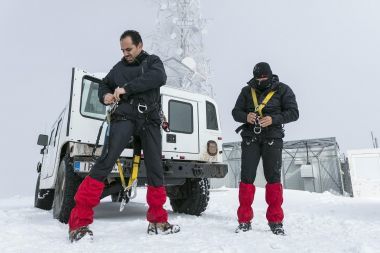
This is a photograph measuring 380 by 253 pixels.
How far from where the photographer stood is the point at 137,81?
114 inches

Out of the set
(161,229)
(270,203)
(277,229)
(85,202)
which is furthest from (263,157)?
(85,202)

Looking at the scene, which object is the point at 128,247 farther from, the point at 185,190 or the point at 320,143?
the point at 320,143

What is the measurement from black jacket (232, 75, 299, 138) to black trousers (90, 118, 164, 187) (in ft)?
3.27

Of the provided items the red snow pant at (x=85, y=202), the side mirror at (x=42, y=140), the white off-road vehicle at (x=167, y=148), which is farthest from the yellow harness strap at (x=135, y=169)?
the side mirror at (x=42, y=140)

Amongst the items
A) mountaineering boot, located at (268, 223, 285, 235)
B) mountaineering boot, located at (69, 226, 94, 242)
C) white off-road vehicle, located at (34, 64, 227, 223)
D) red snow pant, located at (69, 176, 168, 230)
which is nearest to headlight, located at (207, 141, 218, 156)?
white off-road vehicle, located at (34, 64, 227, 223)

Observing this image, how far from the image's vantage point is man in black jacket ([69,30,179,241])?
2.79m

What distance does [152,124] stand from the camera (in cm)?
306

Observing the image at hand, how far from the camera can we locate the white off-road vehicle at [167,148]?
3.94 metres

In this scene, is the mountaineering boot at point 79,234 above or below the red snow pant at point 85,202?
below

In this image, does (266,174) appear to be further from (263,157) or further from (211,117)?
(211,117)

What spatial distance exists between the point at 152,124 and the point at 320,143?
21741mm

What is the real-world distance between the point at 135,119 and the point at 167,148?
1697 mm

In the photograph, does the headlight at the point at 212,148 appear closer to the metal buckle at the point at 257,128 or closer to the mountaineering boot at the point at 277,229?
the metal buckle at the point at 257,128

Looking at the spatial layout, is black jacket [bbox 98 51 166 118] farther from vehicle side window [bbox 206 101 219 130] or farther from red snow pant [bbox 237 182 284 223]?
vehicle side window [bbox 206 101 219 130]
